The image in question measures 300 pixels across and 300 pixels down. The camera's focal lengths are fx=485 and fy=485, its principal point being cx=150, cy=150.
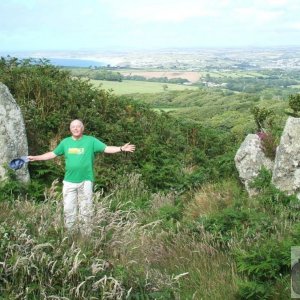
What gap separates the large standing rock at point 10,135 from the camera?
9883 millimetres

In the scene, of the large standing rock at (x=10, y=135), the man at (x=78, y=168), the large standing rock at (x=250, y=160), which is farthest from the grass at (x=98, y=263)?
the large standing rock at (x=10, y=135)

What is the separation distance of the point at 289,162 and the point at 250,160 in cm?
126

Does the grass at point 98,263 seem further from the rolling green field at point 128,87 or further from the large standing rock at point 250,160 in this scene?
the rolling green field at point 128,87

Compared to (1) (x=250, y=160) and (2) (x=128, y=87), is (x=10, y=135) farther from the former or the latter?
(2) (x=128, y=87)

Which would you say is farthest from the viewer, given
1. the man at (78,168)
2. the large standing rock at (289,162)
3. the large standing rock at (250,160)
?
the large standing rock at (250,160)

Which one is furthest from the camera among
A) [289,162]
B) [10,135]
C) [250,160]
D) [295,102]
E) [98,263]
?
[295,102]

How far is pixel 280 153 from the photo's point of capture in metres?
8.85

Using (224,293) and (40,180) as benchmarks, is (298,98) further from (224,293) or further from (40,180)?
(224,293)

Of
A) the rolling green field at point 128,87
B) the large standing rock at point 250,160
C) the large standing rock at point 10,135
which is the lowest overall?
the rolling green field at point 128,87

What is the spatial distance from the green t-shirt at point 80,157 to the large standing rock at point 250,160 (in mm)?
3582

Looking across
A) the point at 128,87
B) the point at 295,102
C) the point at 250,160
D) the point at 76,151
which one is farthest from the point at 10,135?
the point at 128,87

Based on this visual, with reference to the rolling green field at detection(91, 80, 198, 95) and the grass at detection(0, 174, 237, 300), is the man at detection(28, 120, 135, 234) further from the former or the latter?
the rolling green field at detection(91, 80, 198, 95)

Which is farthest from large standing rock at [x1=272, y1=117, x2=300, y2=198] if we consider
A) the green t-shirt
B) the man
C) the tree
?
the green t-shirt

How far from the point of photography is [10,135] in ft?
32.9
